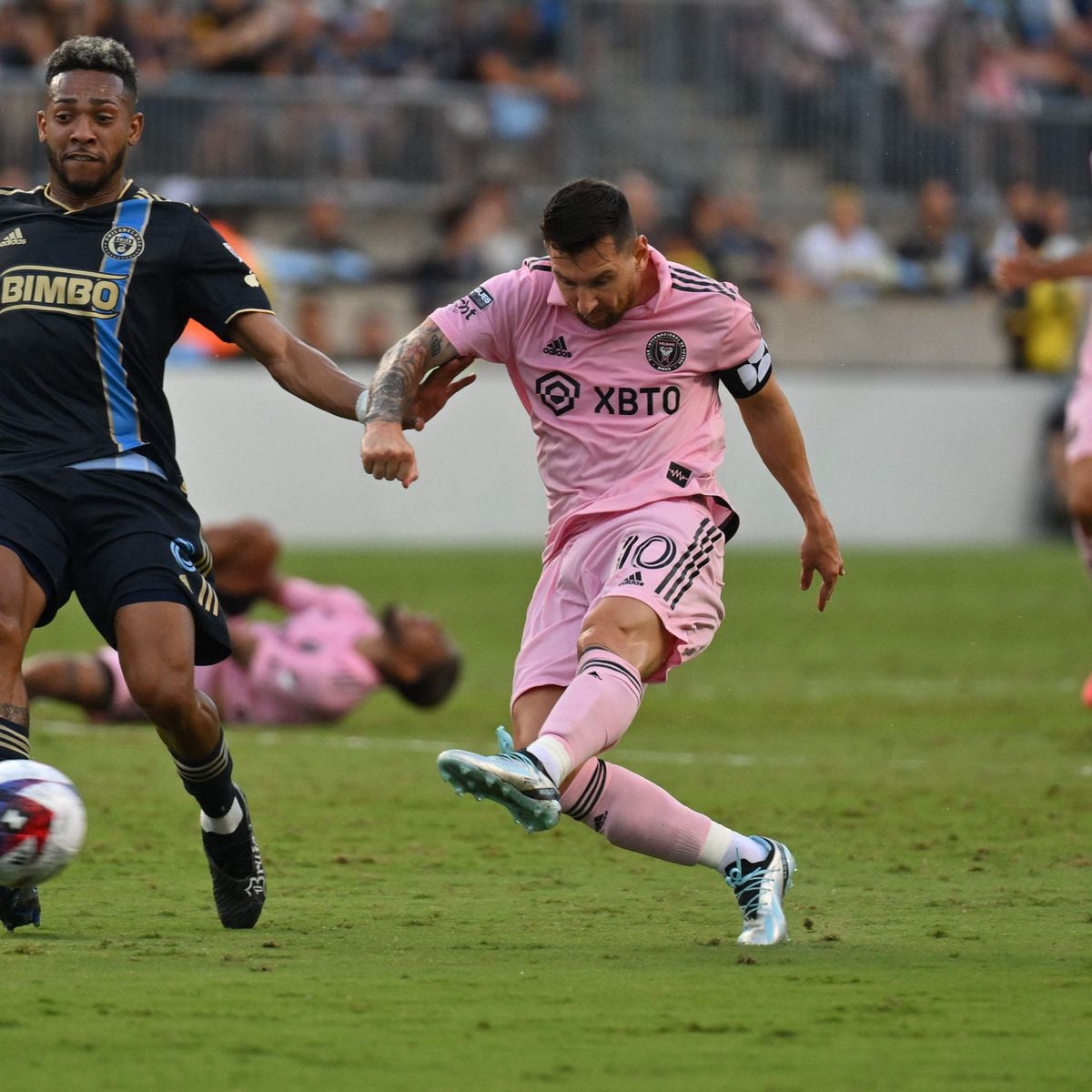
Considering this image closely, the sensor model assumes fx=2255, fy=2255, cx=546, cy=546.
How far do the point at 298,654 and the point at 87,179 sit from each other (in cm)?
529

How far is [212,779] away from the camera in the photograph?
6281 mm

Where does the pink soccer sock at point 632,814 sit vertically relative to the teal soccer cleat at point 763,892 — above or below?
above

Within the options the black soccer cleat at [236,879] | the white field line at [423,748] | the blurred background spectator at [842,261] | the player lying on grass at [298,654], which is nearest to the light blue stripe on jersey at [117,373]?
the black soccer cleat at [236,879]

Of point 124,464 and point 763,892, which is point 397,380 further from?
point 763,892

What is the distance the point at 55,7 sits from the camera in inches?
884

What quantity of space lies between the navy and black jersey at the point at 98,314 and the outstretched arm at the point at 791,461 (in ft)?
4.79

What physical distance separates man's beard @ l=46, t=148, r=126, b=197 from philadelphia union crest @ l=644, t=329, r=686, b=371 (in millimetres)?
1585

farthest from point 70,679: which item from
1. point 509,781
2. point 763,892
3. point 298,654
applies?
point 509,781

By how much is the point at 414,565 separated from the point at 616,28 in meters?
8.57

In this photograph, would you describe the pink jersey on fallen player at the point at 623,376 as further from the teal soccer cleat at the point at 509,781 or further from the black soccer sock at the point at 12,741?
the black soccer sock at the point at 12,741

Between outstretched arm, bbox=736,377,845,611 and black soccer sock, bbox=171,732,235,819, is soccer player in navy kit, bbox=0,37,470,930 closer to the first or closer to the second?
black soccer sock, bbox=171,732,235,819

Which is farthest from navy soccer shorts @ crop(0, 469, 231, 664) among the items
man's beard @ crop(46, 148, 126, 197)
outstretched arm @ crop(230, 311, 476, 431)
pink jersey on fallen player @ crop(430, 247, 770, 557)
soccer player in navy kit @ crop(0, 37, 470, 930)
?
pink jersey on fallen player @ crop(430, 247, 770, 557)

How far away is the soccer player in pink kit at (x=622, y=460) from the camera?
19.7 ft

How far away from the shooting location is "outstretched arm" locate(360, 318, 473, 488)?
5949mm
